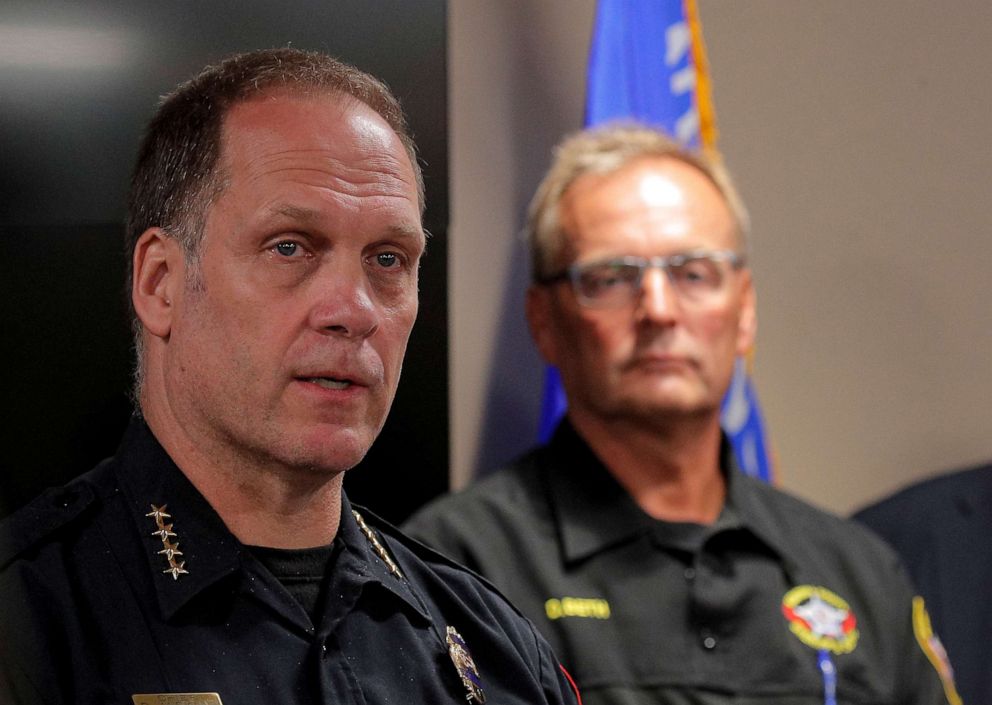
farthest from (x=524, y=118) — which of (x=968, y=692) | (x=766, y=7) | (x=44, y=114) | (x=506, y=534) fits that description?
(x=968, y=692)

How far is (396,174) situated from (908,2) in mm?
1342

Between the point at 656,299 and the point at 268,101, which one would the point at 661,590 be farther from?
the point at 268,101

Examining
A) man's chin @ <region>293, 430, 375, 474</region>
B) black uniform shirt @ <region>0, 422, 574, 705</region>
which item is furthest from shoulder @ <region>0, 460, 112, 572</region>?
man's chin @ <region>293, 430, 375, 474</region>

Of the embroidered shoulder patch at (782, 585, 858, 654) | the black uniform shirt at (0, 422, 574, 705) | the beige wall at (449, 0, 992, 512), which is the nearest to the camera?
the black uniform shirt at (0, 422, 574, 705)

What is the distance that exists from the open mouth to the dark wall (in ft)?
0.28

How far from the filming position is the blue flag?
166 centimetres

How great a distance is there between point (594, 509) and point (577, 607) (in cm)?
12

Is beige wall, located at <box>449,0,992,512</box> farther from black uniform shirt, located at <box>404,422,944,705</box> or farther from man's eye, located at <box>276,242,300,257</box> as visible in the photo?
man's eye, located at <box>276,242,300,257</box>

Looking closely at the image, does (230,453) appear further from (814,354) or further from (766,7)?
(814,354)

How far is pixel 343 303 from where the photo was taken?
2.03ft

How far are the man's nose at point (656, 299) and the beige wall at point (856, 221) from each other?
133mm

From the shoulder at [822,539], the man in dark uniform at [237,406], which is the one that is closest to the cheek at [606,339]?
the shoulder at [822,539]

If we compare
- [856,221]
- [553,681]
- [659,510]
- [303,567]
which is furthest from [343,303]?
[856,221]

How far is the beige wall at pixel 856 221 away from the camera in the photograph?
181cm
